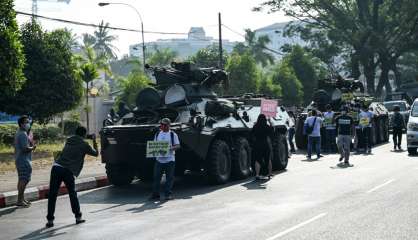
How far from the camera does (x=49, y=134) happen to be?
1221 inches

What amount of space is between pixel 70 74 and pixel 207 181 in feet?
49.4

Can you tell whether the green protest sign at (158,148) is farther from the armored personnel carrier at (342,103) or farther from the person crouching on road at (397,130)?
the person crouching on road at (397,130)

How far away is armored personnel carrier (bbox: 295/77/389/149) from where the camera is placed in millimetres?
26859

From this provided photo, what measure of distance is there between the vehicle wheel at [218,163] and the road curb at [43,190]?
3062mm

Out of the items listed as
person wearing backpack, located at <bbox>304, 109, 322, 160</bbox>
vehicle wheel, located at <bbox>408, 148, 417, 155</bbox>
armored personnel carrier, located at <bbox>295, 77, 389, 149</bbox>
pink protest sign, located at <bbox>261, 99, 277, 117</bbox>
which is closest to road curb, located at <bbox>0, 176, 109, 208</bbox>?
pink protest sign, located at <bbox>261, 99, 277, 117</bbox>

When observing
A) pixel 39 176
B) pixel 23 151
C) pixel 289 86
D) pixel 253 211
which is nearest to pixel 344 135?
pixel 39 176

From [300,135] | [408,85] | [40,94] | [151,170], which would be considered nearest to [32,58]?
[40,94]

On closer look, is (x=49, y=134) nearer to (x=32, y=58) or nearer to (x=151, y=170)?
(x=32, y=58)

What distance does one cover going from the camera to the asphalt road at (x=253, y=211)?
32.0ft

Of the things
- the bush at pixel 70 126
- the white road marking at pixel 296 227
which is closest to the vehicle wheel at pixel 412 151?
the white road marking at pixel 296 227

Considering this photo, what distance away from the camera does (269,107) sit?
19.6 meters

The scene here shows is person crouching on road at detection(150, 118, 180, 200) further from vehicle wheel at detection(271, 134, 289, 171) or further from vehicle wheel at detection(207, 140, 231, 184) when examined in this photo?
vehicle wheel at detection(271, 134, 289, 171)

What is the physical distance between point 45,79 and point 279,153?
42.5ft

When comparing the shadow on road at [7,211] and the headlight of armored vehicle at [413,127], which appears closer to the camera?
the shadow on road at [7,211]
